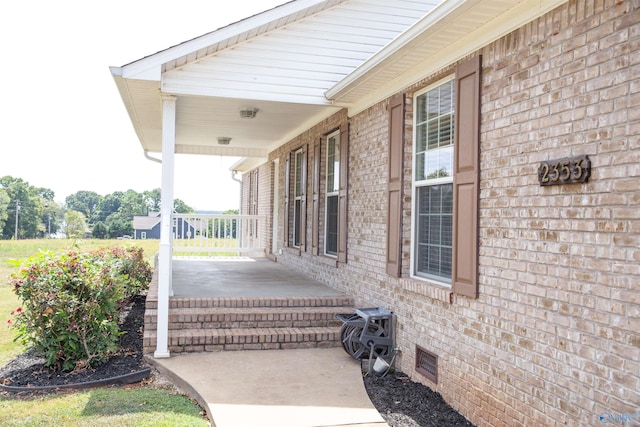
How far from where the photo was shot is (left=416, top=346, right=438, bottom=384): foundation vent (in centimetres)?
478

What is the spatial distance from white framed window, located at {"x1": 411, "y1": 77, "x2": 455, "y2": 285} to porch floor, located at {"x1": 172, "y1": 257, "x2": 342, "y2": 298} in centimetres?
212

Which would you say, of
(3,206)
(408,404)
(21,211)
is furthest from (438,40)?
(21,211)

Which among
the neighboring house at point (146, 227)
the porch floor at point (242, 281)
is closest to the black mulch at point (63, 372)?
the porch floor at point (242, 281)

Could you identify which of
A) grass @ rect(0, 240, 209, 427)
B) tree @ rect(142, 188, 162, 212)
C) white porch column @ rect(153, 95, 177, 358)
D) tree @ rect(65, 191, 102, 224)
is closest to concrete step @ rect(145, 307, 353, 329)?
white porch column @ rect(153, 95, 177, 358)

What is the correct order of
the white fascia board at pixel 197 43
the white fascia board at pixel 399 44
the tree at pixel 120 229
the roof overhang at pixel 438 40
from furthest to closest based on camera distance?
the tree at pixel 120 229, the white fascia board at pixel 197 43, the white fascia board at pixel 399 44, the roof overhang at pixel 438 40

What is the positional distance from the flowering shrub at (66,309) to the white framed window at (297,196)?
16.1 ft

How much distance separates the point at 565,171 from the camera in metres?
3.21

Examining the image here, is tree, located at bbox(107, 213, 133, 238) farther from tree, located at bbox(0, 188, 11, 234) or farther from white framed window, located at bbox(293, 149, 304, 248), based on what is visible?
white framed window, located at bbox(293, 149, 304, 248)

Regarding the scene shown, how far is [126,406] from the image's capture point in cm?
439

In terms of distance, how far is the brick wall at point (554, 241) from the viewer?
282cm

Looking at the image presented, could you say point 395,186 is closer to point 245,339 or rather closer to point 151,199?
point 245,339

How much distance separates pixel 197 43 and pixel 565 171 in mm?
4436

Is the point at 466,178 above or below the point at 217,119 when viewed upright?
below

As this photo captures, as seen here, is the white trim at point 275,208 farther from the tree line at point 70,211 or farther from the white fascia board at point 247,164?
the tree line at point 70,211
